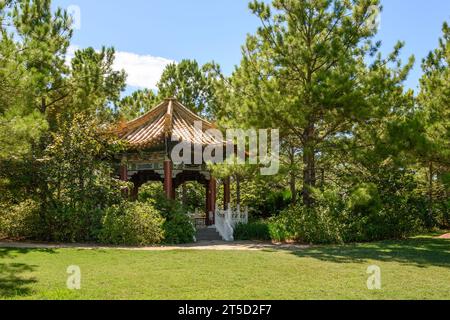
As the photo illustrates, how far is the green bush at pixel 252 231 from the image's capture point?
52.9 ft

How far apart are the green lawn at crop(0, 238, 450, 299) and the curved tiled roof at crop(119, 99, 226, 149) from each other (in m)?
5.93

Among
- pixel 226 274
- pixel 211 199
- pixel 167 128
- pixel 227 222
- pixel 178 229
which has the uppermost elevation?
pixel 167 128

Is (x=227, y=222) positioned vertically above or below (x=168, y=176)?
below

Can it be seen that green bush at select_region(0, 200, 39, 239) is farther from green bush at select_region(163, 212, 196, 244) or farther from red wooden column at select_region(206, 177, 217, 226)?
red wooden column at select_region(206, 177, 217, 226)

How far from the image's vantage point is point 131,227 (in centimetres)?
1373

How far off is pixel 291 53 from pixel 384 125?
3.84 metres

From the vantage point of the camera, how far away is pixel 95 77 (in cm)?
1911

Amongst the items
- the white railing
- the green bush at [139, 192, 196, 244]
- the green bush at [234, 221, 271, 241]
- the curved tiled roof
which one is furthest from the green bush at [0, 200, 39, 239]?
the green bush at [234, 221, 271, 241]

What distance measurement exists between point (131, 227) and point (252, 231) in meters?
4.77

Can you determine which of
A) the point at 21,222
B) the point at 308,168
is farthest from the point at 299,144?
the point at 21,222

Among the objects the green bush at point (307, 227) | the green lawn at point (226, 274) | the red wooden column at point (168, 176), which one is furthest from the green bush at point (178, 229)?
the green lawn at point (226, 274)

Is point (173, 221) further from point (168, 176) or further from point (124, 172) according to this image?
point (124, 172)
